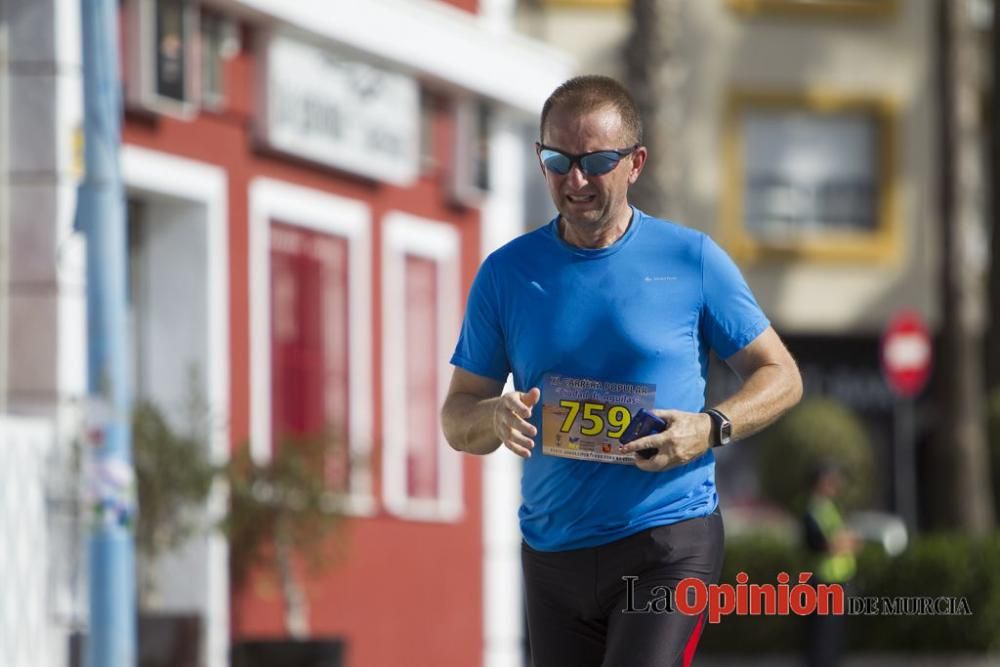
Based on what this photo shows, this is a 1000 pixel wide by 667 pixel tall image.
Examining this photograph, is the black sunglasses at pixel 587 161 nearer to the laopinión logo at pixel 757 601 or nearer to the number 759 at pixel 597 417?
the number 759 at pixel 597 417

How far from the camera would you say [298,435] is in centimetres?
1650

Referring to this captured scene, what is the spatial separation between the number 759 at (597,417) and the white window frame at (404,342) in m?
12.5

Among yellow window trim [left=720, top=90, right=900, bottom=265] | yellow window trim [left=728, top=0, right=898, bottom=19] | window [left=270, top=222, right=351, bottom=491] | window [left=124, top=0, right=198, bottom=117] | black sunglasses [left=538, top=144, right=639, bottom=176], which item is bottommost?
black sunglasses [left=538, top=144, right=639, bottom=176]

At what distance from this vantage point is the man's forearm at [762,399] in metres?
5.73

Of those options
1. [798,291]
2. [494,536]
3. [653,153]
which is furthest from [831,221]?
[494,536]

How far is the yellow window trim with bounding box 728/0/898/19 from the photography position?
117 feet

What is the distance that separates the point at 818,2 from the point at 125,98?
22.3m

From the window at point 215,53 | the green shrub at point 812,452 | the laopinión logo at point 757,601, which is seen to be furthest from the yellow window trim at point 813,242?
the laopinión logo at point 757,601

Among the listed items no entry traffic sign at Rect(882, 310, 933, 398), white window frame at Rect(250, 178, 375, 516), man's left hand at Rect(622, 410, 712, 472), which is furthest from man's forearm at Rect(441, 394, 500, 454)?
no entry traffic sign at Rect(882, 310, 933, 398)

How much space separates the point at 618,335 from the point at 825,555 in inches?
498

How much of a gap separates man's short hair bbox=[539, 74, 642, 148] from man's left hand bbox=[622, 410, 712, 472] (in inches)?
25.6

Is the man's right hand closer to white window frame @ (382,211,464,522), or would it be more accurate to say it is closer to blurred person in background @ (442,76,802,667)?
blurred person in background @ (442,76,802,667)

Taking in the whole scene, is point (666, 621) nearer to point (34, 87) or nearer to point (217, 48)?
point (34, 87)

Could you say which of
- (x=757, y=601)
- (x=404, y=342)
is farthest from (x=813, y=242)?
(x=757, y=601)
